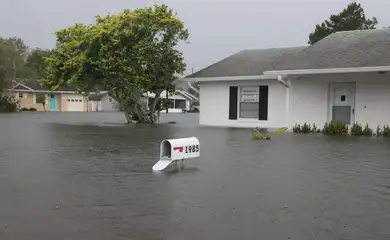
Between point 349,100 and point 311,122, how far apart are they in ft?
5.90

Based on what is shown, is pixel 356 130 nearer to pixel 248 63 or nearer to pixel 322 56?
pixel 322 56

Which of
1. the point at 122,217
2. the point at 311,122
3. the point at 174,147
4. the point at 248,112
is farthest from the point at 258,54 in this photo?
the point at 122,217

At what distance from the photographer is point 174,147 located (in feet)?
27.4

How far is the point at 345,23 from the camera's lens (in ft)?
132

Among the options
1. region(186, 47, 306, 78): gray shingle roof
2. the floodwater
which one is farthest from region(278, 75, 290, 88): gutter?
the floodwater

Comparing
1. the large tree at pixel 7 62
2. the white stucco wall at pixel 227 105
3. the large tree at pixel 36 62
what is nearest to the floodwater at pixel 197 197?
the white stucco wall at pixel 227 105

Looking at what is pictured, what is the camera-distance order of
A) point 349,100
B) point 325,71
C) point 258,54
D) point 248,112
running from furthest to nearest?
1. point 258,54
2. point 248,112
3. point 349,100
4. point 325,71

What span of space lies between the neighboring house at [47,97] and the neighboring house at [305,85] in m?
39.9

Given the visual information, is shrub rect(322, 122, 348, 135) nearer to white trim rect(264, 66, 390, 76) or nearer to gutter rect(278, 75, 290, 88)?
white trim rect(264, 66, 390, 76)

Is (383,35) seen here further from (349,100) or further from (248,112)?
(248,112)

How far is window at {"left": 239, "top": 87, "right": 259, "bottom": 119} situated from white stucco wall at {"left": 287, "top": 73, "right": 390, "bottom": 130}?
8.19 ft

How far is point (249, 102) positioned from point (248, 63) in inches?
90.0

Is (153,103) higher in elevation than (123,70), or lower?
lower

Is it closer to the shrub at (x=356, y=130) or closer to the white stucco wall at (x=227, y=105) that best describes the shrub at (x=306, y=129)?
the shrub at (x=356, y=130)
